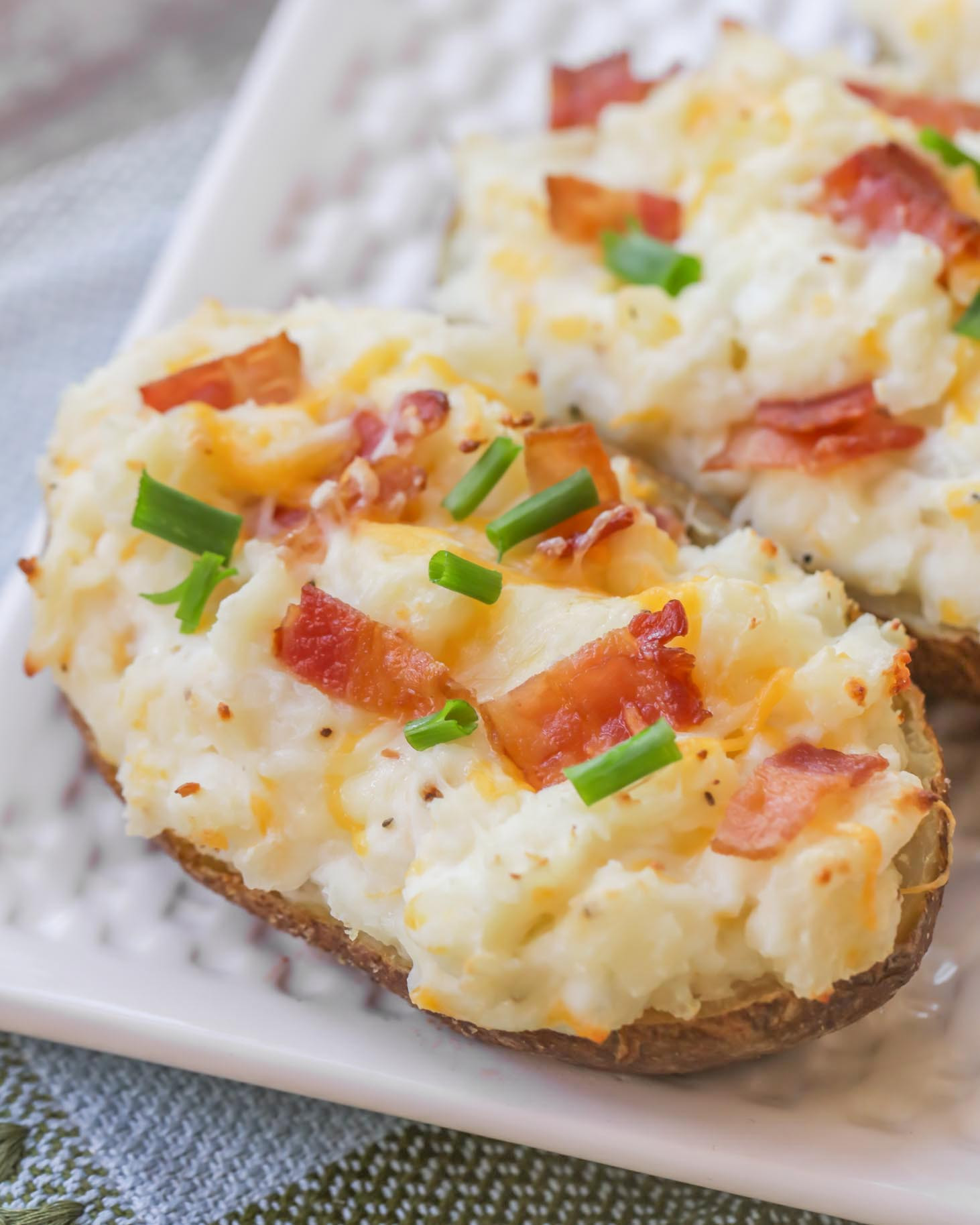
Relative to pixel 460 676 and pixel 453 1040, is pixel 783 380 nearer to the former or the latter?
pixel 460 676

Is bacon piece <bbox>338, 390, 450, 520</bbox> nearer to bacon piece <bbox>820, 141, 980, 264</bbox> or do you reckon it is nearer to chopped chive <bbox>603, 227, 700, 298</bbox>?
chopped chive <bbox>603, 227, 700, 298</bbox>

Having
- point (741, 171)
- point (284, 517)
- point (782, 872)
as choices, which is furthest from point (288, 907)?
point (741, 171)

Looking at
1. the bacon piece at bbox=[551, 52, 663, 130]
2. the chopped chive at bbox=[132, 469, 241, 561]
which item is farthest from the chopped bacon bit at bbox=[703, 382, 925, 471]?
the bacon piece at bbox=[551, 52, 663, 130]

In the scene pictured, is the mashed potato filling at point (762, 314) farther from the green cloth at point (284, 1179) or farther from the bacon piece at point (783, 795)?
the green cloth at point (284, 1179)

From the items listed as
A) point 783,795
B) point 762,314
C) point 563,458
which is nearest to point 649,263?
point 762,314

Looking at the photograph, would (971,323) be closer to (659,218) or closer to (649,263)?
(649,263)
